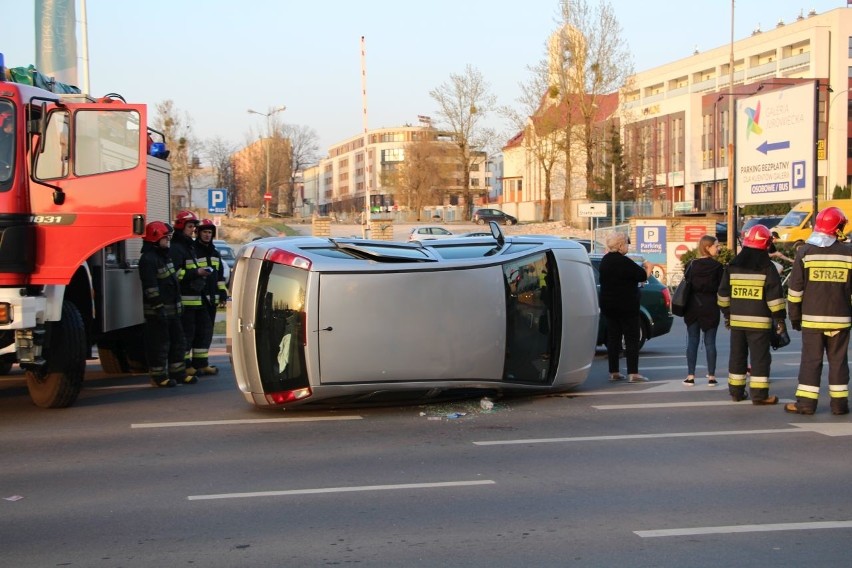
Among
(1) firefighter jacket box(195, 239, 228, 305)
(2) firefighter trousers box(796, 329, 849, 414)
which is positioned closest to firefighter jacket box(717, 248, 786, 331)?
(2) firefighter trousers box(796, 329, 849, 414)

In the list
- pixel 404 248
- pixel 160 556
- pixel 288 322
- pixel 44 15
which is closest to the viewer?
pixel 160 556

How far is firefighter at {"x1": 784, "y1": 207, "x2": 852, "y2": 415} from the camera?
957 centimetres

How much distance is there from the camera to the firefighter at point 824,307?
957cm

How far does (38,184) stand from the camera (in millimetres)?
9750

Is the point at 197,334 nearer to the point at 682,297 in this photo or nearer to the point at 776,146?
the point at 682,297

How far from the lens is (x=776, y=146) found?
31.3 m

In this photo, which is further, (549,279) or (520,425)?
(549,279)

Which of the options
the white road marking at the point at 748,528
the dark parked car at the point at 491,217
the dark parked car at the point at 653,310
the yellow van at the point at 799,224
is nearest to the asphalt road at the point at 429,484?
the white road marking at the point at 748,528

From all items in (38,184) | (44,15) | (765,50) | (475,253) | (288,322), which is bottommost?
(288,322)

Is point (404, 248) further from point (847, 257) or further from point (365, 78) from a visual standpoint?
point (365, 78)

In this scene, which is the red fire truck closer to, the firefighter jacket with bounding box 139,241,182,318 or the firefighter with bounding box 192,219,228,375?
the firefighter jacket with bounding box 139,241,182,318

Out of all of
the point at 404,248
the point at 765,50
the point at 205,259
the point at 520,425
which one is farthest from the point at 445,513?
the point at 765,50

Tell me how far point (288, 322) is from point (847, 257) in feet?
18.1

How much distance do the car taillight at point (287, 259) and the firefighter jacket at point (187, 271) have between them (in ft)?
11.0
